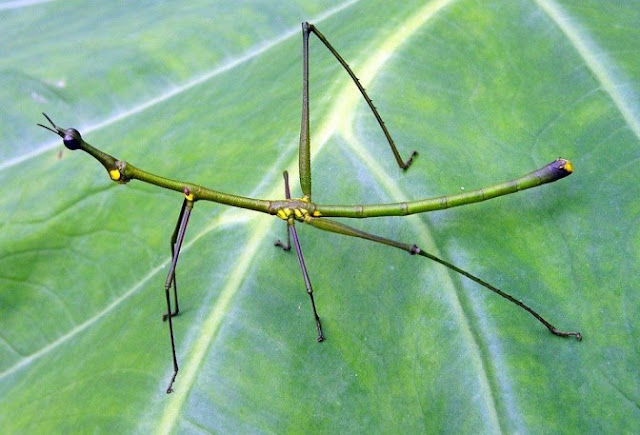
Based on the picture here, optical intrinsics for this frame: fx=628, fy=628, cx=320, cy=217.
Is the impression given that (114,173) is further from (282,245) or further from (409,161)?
(409,161)

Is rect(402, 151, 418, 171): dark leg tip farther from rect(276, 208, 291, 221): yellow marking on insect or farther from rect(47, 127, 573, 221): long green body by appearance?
rect(276, 208, 291, 221): yellow marking on insect

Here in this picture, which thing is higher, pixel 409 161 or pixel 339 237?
pixel 409 161

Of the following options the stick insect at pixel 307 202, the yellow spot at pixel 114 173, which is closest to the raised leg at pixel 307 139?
the stick insect at pixel 307 202

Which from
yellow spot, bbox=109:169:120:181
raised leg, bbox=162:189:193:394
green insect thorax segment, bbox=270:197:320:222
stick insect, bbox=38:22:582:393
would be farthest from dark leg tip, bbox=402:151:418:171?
yellow spot, bbox=109:169:120:181

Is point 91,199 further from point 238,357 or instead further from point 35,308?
point 238,357

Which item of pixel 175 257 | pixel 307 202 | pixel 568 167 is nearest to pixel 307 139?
pixel 307 202

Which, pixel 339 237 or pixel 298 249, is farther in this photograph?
pixel 339 237
